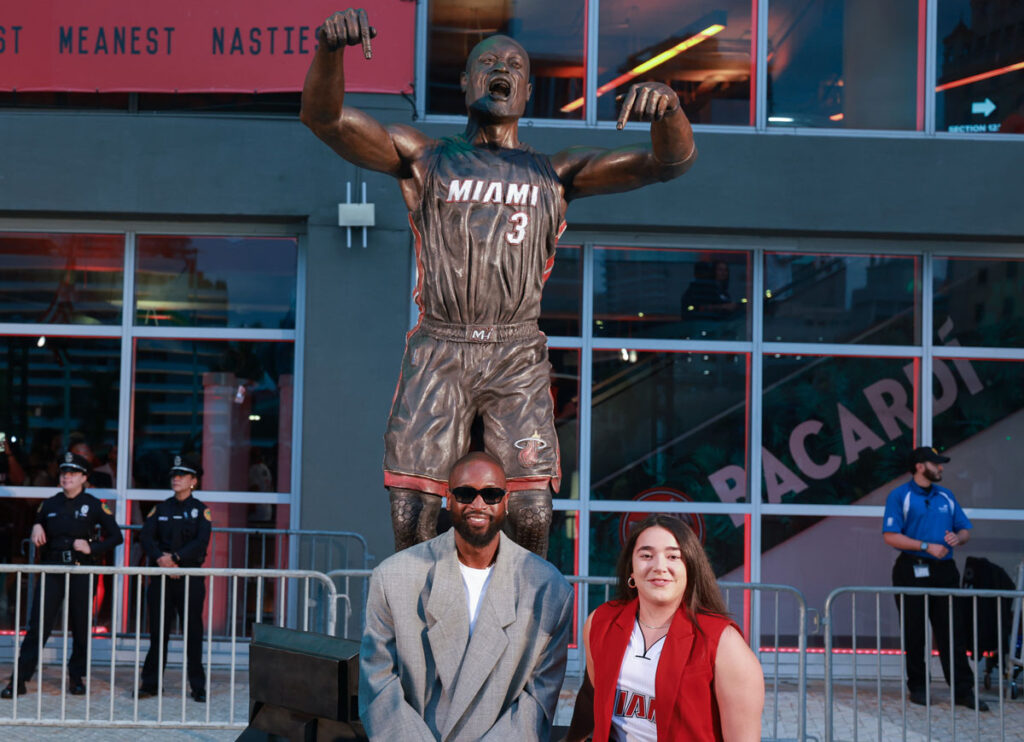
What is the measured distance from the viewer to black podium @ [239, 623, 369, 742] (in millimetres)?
3557

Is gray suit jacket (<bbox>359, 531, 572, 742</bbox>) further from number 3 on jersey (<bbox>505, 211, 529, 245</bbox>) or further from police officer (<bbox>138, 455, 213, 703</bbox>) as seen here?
police officer (<bbox>138, 455, 213, 703</bbox>)

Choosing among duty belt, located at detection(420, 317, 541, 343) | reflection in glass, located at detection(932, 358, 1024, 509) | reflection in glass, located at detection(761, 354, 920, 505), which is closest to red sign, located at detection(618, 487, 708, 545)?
reflection in glass, located at detection(761, 354, 920, 505)

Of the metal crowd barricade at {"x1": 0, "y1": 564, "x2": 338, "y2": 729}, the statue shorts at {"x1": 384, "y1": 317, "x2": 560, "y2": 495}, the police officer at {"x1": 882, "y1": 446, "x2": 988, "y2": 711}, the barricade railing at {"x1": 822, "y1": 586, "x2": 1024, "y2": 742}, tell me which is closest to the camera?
the statue shorts at {"x1": 384, "y1": 317, "x2": 560, "y2": 495}

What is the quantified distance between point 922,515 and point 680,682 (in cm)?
591

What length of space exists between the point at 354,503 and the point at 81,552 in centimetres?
208

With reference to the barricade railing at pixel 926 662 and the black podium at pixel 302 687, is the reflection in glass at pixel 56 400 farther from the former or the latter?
the black podium at pixel 302 687

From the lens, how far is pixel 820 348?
32.9ft

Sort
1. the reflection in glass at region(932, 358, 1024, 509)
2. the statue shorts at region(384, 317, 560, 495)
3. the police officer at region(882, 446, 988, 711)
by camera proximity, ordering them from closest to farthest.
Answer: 1. the statue shorts at region(384, 317, 560, 495)
2. the police officer at region(882, 446, 988, 711)
3. the reflection in glass at region(932, 358, 1024, 509)

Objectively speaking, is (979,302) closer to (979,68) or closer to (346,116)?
(979,68)

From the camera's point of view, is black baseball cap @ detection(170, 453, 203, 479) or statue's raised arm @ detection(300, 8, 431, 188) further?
black baseball cap @ detection(170, 453, 203, 479)

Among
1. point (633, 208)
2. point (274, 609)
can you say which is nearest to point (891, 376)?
point (633, 208)

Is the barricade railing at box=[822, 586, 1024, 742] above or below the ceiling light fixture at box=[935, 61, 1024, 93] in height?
below

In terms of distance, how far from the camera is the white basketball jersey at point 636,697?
3.52 meters

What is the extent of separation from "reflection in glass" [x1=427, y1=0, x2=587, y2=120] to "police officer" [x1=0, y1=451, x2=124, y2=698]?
13.4 feet
